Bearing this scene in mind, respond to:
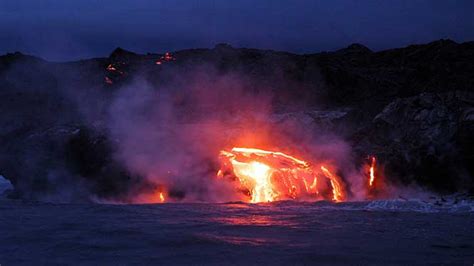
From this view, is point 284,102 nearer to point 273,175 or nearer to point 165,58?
point 165,58

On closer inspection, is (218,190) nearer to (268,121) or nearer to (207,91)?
(268,121)

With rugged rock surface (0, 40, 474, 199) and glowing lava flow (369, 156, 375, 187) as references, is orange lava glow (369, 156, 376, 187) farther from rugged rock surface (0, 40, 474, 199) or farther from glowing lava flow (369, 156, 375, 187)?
rugged rock surface (0, 40, 474, 199)

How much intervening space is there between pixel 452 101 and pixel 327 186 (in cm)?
585

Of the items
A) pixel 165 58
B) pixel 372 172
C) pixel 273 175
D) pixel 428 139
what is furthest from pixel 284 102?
pixel 428 139

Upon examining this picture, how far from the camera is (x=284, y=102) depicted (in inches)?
1097

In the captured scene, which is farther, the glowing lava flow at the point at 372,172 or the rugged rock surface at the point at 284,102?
the rugged rock surface at the point at 284,102

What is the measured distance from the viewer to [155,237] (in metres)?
11.8

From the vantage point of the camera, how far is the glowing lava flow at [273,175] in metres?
20.5

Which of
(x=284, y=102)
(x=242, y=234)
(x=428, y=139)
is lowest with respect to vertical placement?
(x=242, y=234)

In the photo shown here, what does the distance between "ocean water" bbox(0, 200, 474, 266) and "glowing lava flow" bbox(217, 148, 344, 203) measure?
118 inches

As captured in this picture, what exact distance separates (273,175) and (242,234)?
350 inches

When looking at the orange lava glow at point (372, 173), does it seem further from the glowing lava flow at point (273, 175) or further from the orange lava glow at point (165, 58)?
the orange lava glow at point (165, 58)

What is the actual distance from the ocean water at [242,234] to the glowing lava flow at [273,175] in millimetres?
3008

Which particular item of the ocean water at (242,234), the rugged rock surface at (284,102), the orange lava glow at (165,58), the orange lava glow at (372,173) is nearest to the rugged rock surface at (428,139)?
the rugged rock surface at (284,102)
